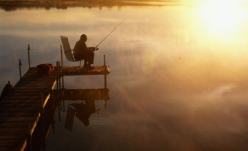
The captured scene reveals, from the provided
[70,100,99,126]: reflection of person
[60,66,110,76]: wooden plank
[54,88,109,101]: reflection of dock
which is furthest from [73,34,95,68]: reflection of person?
[70,100,99,126]: reflection of person

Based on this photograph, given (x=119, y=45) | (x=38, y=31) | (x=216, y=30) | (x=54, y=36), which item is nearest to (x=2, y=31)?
(x=38, y=31)

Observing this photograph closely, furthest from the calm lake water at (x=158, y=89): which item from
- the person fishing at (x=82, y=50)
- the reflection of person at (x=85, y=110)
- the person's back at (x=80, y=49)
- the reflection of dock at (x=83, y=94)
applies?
the person's back at (x=80, y=49)

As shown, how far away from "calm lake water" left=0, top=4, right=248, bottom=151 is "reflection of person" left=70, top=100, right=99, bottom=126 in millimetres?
241

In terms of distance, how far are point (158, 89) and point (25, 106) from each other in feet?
23.3

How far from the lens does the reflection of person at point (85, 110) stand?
527 inches

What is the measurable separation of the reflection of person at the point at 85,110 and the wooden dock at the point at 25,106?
4.73 feet

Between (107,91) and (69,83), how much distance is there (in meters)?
2.41

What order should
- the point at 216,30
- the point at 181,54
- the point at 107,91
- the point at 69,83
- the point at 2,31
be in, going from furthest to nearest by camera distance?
the point at 216,30
the point at 2,31
the point at 181,54
the point at 69,83
the point at 107,91

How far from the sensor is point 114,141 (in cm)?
1142

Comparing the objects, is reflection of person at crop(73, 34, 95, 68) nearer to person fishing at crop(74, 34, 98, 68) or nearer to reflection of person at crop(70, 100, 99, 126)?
person fishing at crop(74, 34, 98, 68)

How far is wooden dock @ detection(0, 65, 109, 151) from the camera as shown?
9422 mm

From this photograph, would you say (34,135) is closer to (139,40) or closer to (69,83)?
(69,83)

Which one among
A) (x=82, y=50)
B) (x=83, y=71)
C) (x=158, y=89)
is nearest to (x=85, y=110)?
(x=83, y=71)

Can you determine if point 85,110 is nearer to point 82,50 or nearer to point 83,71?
point 83,71
